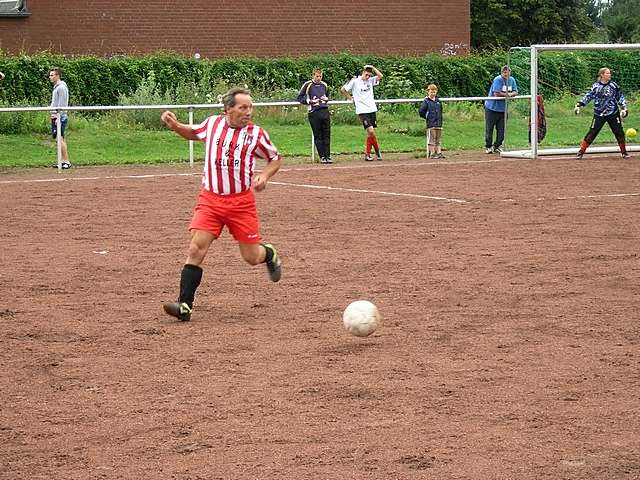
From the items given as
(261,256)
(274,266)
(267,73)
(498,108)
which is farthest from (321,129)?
(261,256)

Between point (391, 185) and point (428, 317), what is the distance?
11121 mm

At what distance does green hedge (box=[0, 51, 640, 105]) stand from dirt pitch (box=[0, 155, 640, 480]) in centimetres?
1527

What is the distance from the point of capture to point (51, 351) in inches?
342

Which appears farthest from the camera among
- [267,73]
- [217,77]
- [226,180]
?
[267,73]

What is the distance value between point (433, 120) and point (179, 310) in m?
17.4

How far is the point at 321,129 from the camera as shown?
25.6 m

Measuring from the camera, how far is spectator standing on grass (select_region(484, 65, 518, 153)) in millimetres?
27547

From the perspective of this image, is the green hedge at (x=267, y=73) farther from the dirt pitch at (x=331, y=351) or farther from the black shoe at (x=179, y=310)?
the black shoe at (x=179, y=310)

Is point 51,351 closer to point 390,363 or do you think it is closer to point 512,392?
point 390,363

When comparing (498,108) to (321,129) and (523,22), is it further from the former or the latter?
(523,22)

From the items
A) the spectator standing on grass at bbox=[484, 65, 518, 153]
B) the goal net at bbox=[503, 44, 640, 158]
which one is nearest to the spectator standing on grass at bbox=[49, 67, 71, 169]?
the spectator standing on grass at bbox=[484, 65, 518, 153]

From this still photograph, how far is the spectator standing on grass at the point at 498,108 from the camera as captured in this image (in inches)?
1085

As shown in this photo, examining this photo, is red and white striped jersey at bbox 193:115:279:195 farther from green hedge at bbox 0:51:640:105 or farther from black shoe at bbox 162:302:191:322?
green hedge at bbox 0:51:640:105

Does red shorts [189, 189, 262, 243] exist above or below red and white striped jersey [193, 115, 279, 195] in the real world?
below
